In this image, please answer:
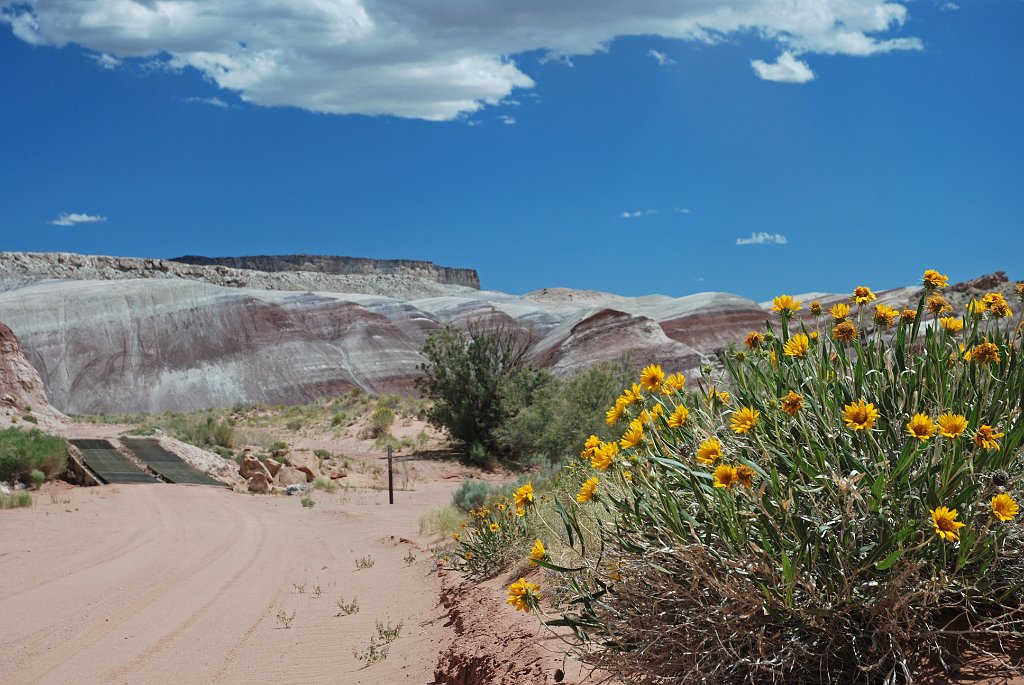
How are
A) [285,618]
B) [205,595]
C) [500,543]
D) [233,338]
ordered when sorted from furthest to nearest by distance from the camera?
1. [233,338]
2. [205,595]
3. [285,618]
4. [500,543]

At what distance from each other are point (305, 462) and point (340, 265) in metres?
102

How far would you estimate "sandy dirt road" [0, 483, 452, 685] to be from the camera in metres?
7.13

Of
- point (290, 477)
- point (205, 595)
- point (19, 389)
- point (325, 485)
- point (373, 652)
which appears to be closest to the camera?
point (373, 652)

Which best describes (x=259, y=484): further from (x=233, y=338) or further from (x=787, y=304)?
(x=233, y=338)

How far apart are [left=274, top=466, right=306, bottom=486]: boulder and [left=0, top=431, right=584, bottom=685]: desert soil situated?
556 centimetres

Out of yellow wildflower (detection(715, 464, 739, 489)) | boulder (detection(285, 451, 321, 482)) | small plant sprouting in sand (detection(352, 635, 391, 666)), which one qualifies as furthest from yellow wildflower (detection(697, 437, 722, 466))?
boulder (detection(285, 451, 321, 482))

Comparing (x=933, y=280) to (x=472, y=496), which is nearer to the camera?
(x=933, y=280)

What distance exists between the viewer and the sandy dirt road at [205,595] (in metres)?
7.13

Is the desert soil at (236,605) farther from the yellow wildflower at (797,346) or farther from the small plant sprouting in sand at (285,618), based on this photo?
the yellow wildflower at (797,346)

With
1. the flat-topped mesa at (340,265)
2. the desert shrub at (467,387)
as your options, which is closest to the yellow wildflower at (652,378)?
the desert shrub at (467,387)

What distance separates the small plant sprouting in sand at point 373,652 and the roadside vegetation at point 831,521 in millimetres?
3505

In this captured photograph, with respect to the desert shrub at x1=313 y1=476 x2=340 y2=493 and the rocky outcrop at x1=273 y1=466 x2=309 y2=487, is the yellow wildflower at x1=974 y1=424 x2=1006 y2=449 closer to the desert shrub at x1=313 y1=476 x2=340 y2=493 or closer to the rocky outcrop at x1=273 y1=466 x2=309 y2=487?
the desert shrub at x1=313 y1=476 x2=340 y2=493

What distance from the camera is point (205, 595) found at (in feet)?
31.9

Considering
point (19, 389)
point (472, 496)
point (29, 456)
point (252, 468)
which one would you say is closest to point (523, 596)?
point (472, 496)
